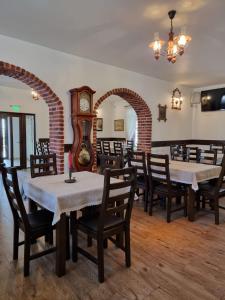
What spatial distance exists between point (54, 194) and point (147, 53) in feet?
11.1

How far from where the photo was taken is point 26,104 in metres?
7.76

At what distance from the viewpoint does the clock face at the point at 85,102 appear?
14.9 ft

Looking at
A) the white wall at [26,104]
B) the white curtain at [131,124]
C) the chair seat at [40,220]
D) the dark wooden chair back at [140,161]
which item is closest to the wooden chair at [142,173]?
the dark wooden chair back at [140,161]

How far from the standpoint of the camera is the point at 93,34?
346 cm

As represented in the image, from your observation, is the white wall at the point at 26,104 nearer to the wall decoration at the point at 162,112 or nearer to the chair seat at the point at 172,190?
the wall decoration at the point at 162,112

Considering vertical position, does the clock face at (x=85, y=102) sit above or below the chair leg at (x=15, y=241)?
above

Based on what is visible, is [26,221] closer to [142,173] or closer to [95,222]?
[95,222]

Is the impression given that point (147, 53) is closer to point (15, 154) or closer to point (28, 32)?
point (28, 32)

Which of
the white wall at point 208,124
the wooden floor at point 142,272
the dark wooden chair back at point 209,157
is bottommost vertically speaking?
the wooden floor at point 142,272

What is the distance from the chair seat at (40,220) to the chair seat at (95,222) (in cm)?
31

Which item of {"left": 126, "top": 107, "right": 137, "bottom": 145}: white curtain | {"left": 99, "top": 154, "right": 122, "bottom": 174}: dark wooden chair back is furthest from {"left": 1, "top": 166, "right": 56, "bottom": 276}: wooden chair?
{"left": 126, "top": 107, "right": 137, "bottom": 145}: white curtain

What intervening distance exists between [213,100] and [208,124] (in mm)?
775

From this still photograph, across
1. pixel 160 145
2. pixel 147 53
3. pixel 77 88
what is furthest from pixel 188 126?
pixel 77 88

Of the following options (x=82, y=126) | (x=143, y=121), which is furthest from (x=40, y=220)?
A: (x=143, y=121)
